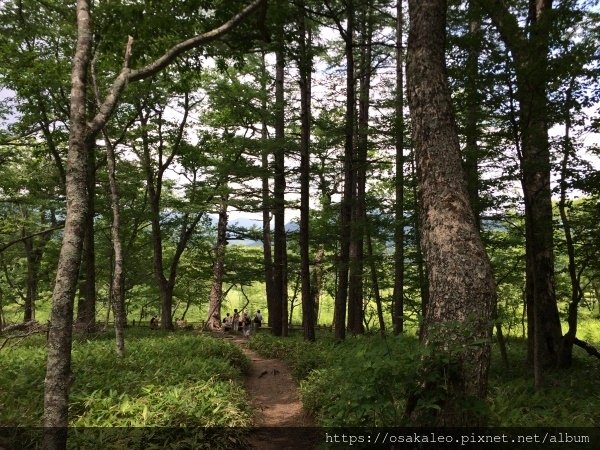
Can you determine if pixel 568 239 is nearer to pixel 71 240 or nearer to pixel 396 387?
pixel 396 387

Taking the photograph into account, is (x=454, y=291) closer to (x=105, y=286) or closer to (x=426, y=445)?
(x=426, y=445)

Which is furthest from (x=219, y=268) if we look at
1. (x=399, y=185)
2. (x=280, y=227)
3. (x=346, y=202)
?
(x=399, y=185)

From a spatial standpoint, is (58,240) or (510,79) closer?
(510,79)

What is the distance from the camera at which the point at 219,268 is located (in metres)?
18.7

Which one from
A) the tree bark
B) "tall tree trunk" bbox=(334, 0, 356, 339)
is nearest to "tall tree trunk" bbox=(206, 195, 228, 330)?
"tall tree trunk" bbox=(334, 0, 356, 339)

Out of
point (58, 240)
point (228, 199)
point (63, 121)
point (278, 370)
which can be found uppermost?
point (63, 121)

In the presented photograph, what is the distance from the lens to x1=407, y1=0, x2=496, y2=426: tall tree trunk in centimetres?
394

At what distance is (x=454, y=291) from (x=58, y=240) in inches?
907

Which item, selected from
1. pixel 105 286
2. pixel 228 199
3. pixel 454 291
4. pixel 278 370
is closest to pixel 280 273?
pixel 228 199

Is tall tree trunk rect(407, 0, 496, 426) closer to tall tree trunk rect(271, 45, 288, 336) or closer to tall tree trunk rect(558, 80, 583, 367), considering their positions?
tall tree trunk rect(558, 80, 583, 367)

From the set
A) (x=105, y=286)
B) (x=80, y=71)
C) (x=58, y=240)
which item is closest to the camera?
(x=80, y=71)

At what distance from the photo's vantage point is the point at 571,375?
8.74m

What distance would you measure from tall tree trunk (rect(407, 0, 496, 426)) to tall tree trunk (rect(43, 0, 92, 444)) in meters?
3.81

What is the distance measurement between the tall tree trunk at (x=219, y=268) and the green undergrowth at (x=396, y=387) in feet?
22.3
